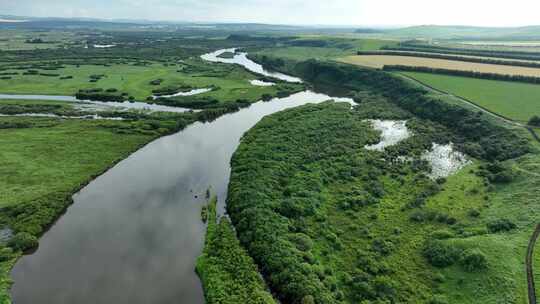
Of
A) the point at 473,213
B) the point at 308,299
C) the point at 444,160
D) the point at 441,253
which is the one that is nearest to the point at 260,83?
the point at 444,160

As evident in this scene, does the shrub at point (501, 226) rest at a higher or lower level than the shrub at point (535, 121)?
lower

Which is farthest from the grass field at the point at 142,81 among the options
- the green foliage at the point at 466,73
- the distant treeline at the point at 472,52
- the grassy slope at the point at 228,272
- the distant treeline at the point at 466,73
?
the distant treeline at the point at 472,52

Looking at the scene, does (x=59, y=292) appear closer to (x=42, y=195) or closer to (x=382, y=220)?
(x=42, y=195)

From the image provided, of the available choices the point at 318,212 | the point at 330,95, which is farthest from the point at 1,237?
the point at 330,95

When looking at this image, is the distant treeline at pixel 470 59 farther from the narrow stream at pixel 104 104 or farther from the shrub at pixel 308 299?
the shrub at pixel 308 299

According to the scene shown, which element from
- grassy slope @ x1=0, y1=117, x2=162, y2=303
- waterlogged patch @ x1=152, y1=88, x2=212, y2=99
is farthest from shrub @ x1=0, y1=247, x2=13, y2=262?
waterlogged patch @ x1=152, y1=88, x2=212, y2=99

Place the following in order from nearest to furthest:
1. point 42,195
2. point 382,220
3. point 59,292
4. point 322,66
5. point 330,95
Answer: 1. point 59,292
2. point 382,220
3. point 42,195
4. point 330,95
5. point 322,66
